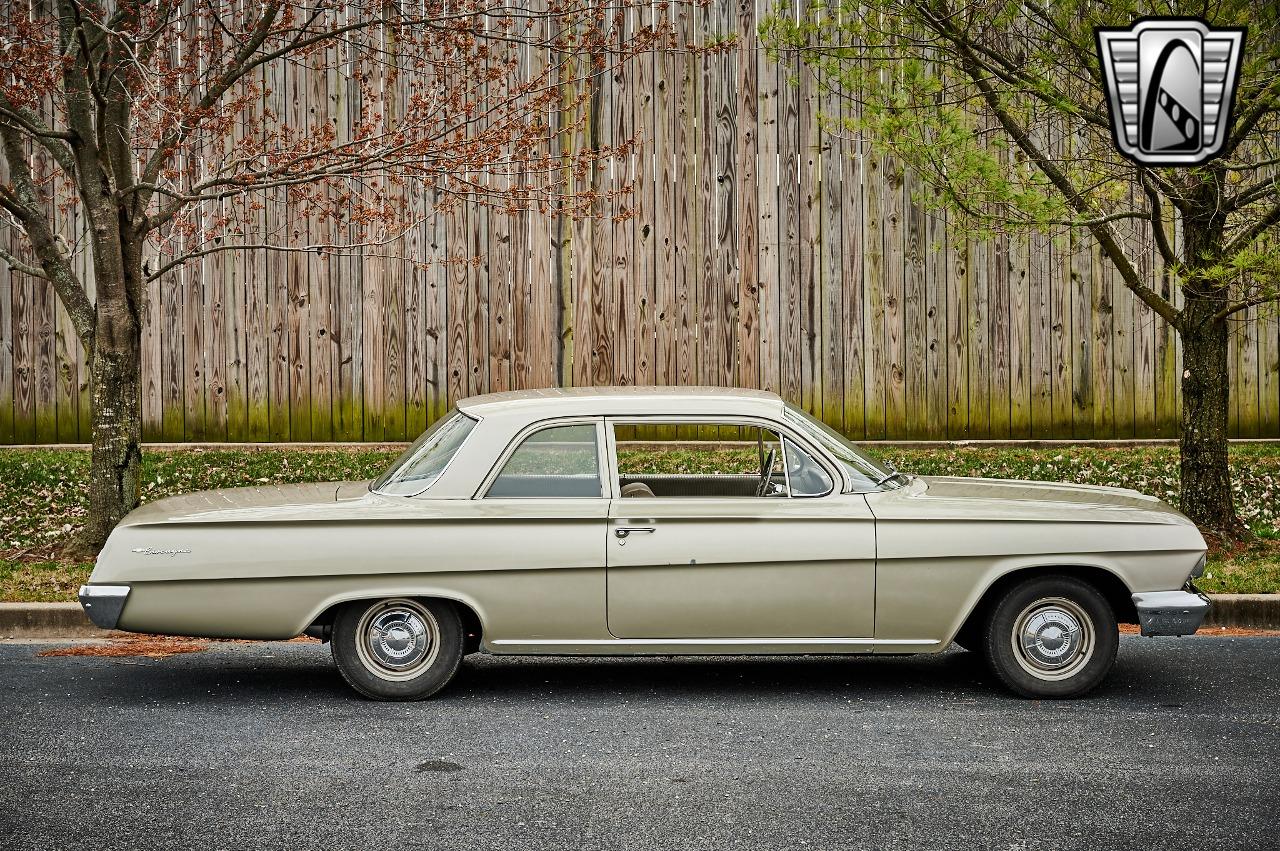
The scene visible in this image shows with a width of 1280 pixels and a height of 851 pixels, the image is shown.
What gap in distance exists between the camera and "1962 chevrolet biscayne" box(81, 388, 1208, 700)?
6.34 m

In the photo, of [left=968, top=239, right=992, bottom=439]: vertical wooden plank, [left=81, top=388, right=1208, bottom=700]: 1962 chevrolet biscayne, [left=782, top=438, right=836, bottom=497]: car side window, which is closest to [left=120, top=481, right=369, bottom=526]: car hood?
[left=81, top=388, right=1208, bottom=700]: 1962 chevrolet biscayne

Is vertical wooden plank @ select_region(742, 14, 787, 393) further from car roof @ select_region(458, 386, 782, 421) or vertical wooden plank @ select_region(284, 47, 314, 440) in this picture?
car roof @ select_region(458, 386, 782, 421)

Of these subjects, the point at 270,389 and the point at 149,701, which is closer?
the point at 149,701

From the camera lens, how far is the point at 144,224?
9516 millimetres

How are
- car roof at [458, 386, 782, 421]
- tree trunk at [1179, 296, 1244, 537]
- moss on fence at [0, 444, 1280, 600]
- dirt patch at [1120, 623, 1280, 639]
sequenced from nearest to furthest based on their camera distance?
car roof at [458, 386, 782, 421] < dirt patch at [1120, 623, 1280, 639] < tree trunk at [1179, 296, 1244, 537] < moss on fence at [0, 444, 1280, 600]

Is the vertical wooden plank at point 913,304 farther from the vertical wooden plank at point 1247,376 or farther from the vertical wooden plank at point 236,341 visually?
the vertical wooden plank at point 236,341

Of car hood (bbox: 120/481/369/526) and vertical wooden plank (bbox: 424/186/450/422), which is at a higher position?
vertical wooden plank (bbox: 424/186/450/422)

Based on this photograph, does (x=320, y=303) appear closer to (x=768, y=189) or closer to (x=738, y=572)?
(x=768, y=189)

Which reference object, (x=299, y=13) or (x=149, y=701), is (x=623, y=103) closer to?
(x=299, y=13)

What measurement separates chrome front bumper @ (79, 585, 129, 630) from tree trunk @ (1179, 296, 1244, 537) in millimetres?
7123

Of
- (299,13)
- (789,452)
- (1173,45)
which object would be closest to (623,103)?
(299,13)

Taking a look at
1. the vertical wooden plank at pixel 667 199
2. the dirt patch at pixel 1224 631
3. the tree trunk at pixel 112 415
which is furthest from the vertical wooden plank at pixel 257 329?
the dirt patch at pixel 1224 631

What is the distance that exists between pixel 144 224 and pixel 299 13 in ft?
14.1

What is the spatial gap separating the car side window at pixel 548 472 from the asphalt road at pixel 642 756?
0.97 metres
